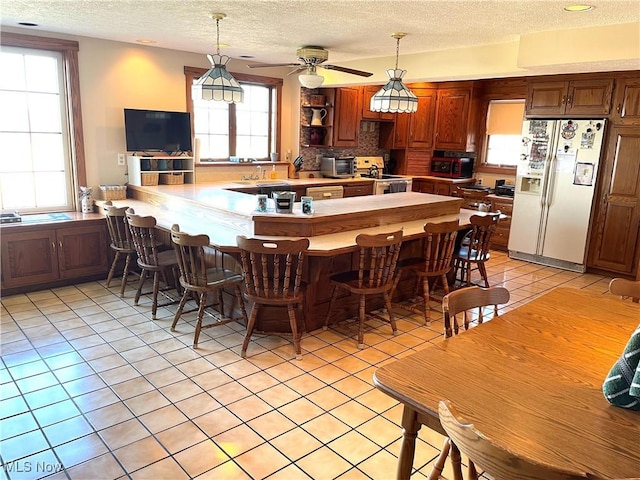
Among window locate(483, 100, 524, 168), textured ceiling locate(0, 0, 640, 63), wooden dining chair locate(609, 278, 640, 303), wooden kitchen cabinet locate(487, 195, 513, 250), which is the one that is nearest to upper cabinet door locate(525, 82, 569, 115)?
window locate(483, 100, 524, 168)

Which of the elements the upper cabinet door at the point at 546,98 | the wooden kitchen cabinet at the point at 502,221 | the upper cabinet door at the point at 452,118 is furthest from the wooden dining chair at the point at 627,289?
the upper cabinet door at the point at 452,118

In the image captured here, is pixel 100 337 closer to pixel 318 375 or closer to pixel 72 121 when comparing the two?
pixel 318 375

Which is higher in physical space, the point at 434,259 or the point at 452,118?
the point at 452,118

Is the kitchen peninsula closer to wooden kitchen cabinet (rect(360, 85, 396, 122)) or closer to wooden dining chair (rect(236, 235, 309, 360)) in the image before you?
wooden dining chair (rect(236, 235, 309, 360))

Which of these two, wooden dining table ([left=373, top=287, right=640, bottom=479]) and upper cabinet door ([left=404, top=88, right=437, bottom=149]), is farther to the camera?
upper cabinet door ([left=404, top=88, right=437, bottom=149])

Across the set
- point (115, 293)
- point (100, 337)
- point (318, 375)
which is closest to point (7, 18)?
point (115, 293)

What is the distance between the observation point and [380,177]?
7316mm

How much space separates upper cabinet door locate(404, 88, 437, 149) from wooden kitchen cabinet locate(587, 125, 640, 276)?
2.65 metres

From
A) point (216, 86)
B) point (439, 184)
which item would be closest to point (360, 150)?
point (439, 184)

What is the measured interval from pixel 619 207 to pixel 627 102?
1.15m

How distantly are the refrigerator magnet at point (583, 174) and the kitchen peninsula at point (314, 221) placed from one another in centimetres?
150

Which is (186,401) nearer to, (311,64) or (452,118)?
(311,64)

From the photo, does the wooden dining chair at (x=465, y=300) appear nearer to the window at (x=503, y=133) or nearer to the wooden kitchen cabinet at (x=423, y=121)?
the window at (x=503, y=133)

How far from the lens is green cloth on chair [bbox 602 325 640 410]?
1303mm
